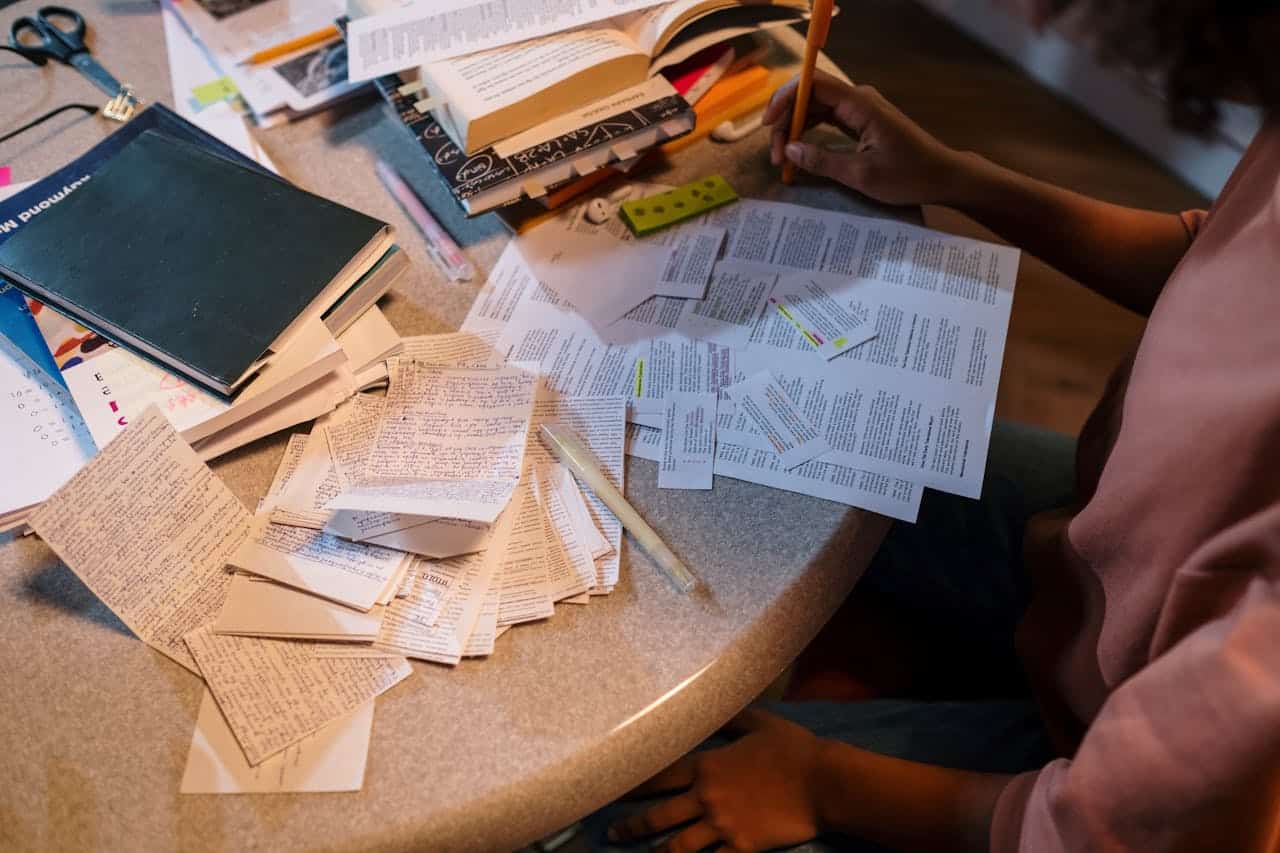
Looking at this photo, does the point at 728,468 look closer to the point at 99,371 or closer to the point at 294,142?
the point at 99,371

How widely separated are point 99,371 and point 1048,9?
2.25 feet

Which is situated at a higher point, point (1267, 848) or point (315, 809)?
point (315, 809)

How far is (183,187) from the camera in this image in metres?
0.77

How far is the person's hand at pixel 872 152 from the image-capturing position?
0.85m

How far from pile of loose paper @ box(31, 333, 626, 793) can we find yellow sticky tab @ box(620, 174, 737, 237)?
25 cm

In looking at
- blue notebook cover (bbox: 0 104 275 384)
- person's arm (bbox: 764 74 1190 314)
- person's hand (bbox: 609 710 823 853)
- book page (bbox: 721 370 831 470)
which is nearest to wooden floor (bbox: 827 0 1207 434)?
person's arm (bbox: 764 74 1190 314)

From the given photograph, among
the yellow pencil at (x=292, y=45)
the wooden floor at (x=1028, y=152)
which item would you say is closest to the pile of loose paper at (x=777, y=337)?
the yellow pencil at (x=292, y=45)

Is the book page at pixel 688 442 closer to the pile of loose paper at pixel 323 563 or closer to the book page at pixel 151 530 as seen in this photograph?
the pile of loose paper at pixel 323 563

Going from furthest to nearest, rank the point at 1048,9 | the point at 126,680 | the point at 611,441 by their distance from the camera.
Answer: the point at 611,441 → the point at 126,680 → the point at 1048,9

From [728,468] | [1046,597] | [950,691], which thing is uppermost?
[728,468]

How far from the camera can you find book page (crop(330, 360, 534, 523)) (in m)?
0.63

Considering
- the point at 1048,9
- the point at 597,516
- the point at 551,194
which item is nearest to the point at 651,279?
the point at 551,194

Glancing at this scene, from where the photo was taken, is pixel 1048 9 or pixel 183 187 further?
pixel 183 187

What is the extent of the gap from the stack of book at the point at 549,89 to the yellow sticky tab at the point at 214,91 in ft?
0.51
